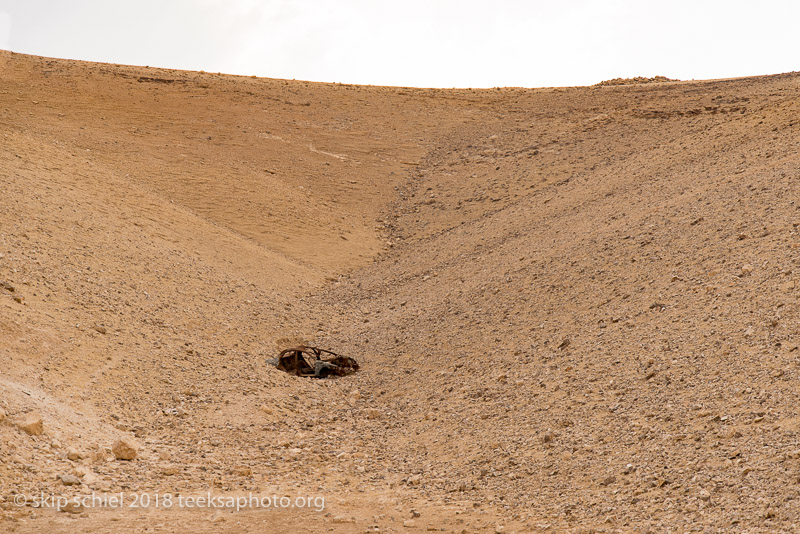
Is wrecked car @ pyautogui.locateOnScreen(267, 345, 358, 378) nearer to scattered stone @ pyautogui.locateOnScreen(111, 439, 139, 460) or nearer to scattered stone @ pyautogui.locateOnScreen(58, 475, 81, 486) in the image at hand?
scattered stone @ pyautogui.locateOnScreen(111, 439, 139, 460)

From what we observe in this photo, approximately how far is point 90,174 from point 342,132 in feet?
24.3

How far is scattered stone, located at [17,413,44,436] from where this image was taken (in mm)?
5359

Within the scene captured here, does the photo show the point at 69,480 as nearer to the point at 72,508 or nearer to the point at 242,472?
the point at 72,508

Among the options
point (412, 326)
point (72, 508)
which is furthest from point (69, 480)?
point (412, 326)

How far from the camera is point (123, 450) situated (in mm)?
5648

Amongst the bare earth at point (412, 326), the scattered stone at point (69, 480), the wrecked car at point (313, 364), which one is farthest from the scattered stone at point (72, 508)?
the wrecked car at point (313, 364)

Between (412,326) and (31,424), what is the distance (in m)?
4.94

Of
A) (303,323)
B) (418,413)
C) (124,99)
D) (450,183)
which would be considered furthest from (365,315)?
(124,99)

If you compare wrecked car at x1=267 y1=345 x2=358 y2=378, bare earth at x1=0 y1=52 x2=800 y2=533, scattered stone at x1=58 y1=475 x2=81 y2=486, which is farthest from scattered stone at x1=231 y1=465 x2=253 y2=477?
wrecked car at x1=267 y1=345 x2=358 y2=378

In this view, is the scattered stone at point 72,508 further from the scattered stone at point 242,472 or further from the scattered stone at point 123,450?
the scattered stone at point 242,472

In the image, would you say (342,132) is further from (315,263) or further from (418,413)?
(418,413)

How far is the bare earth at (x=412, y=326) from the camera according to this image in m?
5.00

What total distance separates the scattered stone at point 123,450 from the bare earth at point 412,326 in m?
0.06

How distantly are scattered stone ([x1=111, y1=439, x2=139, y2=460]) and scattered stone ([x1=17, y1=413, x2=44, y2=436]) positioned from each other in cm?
53
